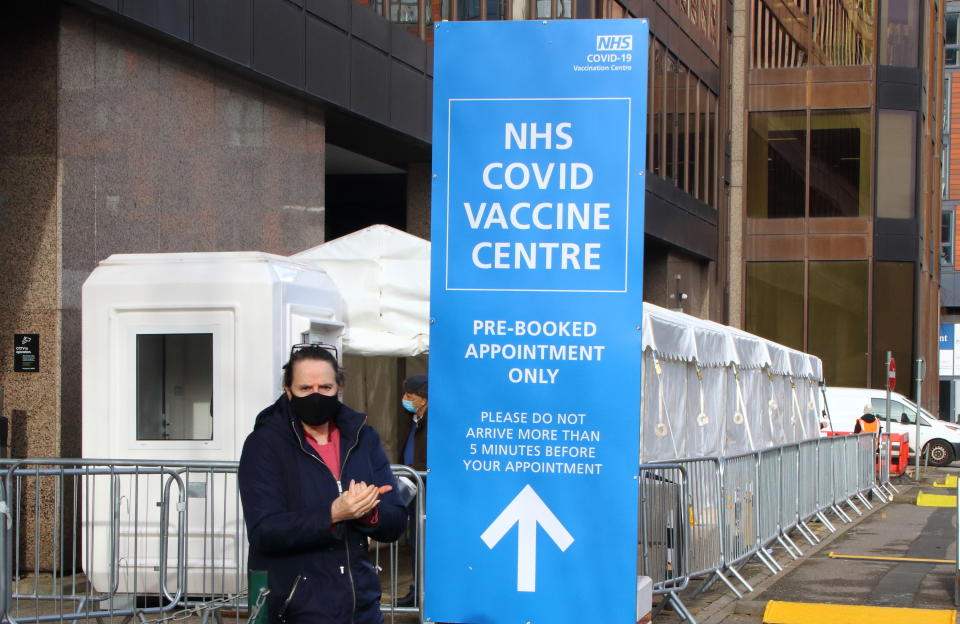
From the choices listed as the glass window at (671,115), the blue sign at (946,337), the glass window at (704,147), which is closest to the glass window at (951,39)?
the blue sign at (946,337)

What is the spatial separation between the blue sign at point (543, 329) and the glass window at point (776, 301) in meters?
40.4

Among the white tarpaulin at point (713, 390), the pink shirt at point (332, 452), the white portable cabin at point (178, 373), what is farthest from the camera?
the white tarpaulin at point (713, 390)

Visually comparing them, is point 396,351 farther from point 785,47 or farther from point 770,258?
point 785,47

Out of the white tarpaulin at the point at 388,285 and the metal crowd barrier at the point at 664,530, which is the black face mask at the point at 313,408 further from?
the white tarpaulin at the point at 388,285

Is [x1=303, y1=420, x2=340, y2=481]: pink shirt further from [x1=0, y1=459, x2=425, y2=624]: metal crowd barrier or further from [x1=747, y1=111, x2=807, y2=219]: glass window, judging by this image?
[x1=747, y1=111, x2=807, y2=219]: glass window

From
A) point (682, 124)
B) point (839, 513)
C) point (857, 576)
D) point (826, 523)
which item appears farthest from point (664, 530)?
point (682, 124)

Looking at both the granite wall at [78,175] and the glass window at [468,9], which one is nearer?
the granite wall at [78,175]

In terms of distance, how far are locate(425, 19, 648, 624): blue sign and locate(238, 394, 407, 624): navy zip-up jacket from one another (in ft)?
1.00

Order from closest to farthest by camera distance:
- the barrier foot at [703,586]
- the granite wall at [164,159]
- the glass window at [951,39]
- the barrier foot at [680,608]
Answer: the barrier foot at [680,608] → the barrier foot at [703,586] → the granite wall at [164,159] → the glass window at [951,39]

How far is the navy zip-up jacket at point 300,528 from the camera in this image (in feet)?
13.5

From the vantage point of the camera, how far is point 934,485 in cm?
2706

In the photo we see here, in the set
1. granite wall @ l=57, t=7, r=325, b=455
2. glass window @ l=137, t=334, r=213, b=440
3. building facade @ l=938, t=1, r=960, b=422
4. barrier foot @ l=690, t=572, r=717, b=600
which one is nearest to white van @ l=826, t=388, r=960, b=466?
granite wall @ l=57, t=7, r=325, b=455

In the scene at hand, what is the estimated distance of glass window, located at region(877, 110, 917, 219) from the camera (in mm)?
42969

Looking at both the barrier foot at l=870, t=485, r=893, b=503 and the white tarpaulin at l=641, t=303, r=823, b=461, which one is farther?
the barrier foot at l=870, t=485, r=893, b=503
